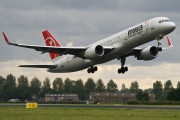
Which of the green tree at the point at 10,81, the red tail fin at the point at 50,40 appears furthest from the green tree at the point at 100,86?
the red tail fin at the point at 50,40

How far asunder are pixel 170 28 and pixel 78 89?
9189cm

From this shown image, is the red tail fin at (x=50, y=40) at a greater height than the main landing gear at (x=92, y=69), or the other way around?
the red tail fin at (x=50, y=40)

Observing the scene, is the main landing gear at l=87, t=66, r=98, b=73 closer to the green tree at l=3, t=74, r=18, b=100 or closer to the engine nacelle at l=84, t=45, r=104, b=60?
the engine nacelle at l=84, t=45, r=104, b=60

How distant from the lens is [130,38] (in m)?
69.2

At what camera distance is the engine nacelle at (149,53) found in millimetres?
77000

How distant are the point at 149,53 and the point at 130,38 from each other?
28.5 ft

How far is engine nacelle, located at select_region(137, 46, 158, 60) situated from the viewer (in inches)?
3031

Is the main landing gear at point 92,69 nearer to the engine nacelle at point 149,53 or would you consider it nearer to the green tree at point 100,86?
the engine nacelle at point 149,53

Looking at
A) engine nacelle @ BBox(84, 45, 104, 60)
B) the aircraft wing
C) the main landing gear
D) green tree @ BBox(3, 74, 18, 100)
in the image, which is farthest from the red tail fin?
green tree @ BBox(3, 74, 18, 100)

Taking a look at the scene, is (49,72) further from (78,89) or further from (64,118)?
(78,89)

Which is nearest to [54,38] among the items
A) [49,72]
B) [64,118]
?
[49,72]

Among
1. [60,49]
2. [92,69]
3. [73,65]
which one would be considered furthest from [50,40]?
[60,49]

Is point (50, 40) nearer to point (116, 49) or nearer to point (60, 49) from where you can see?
point (60, 49)

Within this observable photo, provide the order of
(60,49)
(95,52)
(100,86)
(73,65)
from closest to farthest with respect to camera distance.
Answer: (95,52)
(60,49)
(73,65)
(100,86)
